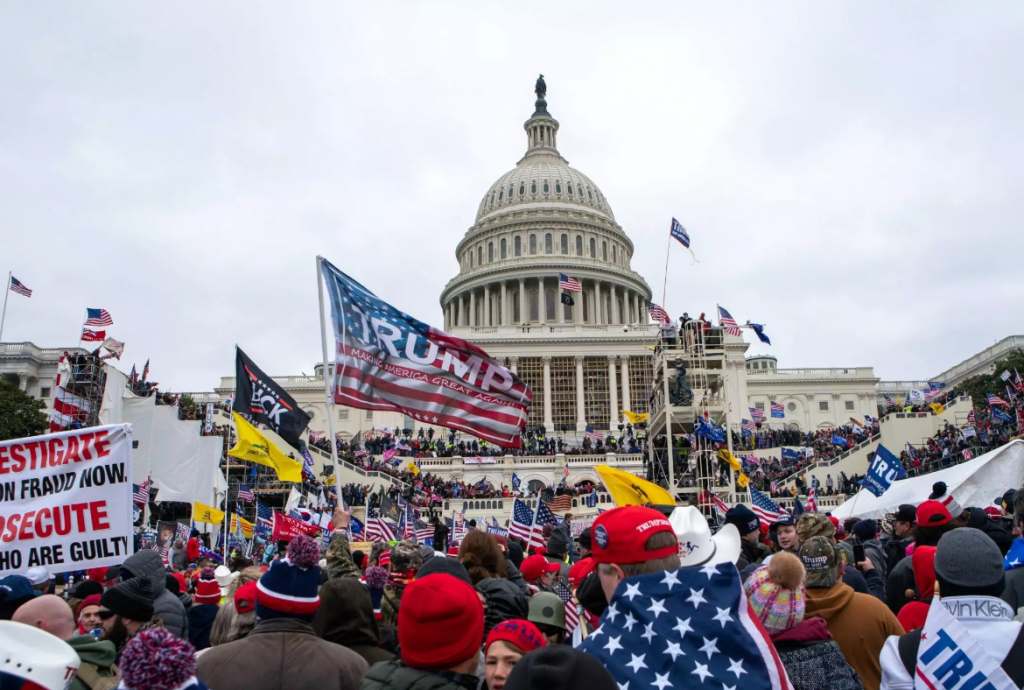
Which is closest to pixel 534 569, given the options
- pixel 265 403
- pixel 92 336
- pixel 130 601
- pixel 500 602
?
pixel 500 602

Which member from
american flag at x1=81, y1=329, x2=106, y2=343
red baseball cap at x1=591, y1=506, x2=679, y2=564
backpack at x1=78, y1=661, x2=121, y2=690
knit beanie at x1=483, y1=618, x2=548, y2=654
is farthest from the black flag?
american flag at x1=81, y1=329, x2=106, y2=343

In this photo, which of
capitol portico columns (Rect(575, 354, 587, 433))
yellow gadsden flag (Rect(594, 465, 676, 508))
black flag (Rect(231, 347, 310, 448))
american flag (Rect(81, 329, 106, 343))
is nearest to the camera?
yellow gadsden flag (Rect(594, 465, 676, 508))

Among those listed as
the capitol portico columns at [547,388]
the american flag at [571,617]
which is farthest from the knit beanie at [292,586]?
the capitol portico columns at [547,388]

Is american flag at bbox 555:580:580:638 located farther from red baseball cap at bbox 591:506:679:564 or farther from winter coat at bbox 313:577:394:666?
red baseball cap at bbox 591:506:679:564

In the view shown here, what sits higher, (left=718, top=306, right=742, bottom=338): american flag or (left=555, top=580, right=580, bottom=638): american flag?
(left=718, top=306, right=742, bottom=338): american flag

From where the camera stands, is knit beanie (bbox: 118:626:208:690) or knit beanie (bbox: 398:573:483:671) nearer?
knit beanie (bbox: 118:626:208:690)

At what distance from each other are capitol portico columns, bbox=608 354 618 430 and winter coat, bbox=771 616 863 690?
66.8m

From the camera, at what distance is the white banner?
694 cm

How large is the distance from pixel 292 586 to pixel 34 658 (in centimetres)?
137

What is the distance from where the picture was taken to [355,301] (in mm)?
12430

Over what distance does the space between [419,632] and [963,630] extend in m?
2.44

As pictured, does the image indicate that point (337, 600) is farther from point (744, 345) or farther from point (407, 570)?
point (744, 345)

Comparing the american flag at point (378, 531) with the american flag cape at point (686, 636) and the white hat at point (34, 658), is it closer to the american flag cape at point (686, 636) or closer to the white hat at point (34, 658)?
the white hat at point (34, 658)

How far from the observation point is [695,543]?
13.2 ft
